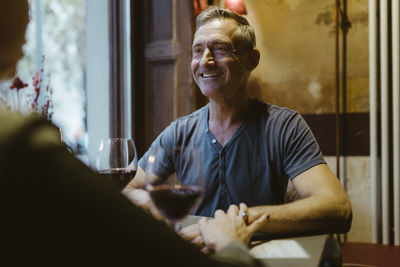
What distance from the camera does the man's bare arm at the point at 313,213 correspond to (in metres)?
1.05

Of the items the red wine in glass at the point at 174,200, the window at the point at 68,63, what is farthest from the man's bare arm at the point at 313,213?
the window at the point at 68,63

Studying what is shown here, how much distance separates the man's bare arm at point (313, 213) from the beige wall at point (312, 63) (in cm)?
164

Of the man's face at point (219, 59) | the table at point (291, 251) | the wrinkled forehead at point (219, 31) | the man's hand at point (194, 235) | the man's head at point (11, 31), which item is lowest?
the table at point (291, 251)

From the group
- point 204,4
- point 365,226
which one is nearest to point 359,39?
point 204,4

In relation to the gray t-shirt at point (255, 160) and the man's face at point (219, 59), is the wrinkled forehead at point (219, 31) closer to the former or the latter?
the man's face at point (219, 59)

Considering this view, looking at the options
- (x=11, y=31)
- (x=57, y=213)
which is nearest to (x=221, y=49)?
(x=11, y=31)

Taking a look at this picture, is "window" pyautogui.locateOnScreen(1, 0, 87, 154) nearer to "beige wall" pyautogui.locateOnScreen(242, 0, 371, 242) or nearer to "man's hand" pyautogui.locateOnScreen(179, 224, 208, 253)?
"beige wall" pyautogui.locateOnScreen(242, 0, 371, 242)

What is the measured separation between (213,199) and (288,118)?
0.49 metres

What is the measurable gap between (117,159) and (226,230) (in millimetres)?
475

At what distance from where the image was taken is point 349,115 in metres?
2.73

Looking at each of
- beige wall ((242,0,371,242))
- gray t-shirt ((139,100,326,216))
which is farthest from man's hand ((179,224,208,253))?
beige wall ((242,0,371,242))

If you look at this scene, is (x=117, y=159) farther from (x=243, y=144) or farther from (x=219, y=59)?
(x=219, y=59)

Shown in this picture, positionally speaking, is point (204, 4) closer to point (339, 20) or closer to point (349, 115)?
point (339, 20)

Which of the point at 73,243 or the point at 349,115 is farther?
the point at 349,115
